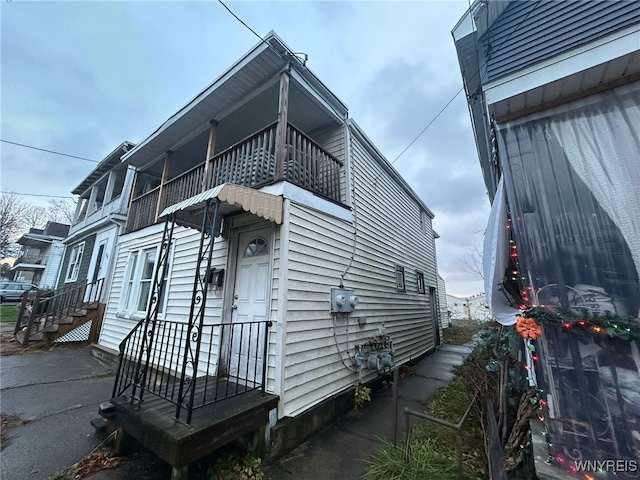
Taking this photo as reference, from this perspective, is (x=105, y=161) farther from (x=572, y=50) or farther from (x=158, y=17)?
(x=572, y=50)

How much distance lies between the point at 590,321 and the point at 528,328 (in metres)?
0.45

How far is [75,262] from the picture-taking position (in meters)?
11.6

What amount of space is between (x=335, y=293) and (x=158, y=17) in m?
6.91

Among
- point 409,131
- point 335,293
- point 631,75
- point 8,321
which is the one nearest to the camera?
point 631,75

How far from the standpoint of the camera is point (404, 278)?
791cm

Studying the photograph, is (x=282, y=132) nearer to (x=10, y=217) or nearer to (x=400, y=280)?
(x=400, y=280)

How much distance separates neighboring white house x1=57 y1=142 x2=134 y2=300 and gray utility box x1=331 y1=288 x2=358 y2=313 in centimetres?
902

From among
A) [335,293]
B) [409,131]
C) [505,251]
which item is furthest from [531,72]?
[409,131]

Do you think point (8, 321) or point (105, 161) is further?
point (8, 321)

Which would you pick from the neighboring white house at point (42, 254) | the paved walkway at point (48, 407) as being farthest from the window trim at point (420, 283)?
the neighboring white house at point (42, 254)

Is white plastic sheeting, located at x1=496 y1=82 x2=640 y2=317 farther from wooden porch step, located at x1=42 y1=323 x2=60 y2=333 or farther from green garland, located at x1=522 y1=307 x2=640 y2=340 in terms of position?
wooden porch step, located at x1=42 y1=323 x2=60 y2=333

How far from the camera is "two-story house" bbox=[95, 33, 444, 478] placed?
2932mm

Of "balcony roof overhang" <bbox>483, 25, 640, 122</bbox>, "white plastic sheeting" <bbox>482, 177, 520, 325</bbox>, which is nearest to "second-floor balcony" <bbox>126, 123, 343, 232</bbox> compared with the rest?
"white plastic sheeting" <bbox>482, 177, 520, 325</bbox>

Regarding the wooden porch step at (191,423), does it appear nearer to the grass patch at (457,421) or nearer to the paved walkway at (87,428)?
the paved walkway at (87,428)
